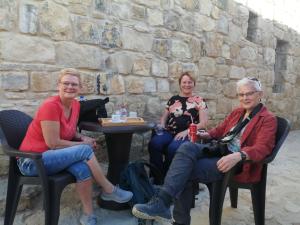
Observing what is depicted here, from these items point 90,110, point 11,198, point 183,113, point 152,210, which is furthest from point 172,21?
point 11,198

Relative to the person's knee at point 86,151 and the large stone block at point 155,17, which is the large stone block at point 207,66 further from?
the person's knee at point 86,151

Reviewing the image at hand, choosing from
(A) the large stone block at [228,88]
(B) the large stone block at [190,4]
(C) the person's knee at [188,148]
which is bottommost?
(C) the person's knee at [188,148]

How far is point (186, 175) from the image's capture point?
2.24 m

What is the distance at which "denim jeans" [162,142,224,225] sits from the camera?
223 centimetres

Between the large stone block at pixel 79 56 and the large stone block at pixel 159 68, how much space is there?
2.33 feet

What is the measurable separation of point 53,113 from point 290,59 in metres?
6.00

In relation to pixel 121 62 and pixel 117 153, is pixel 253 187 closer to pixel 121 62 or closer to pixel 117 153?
pixel 117 153

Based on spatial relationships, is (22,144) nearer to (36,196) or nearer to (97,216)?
(36,196)

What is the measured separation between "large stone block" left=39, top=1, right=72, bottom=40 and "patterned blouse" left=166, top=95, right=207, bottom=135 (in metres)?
1.22

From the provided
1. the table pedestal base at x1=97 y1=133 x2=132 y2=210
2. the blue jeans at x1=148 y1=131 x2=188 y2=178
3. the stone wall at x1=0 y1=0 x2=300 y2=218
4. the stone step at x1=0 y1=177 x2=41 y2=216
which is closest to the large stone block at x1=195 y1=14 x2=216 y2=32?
the stone wall at x1=0 y1=0 x2=300 y2=218

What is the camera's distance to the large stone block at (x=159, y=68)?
3984 millimetres

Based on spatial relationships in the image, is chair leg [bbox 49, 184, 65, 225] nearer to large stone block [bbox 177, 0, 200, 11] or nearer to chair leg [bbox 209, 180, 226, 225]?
chair leg [bbox 209, 180, 226, 225]

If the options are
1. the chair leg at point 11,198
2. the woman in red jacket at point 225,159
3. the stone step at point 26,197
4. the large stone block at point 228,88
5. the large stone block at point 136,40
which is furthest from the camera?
the large stone block at point 228,88

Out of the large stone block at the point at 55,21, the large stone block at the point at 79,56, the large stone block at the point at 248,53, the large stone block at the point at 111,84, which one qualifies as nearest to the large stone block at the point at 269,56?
the large stone block at the point at 248,53
